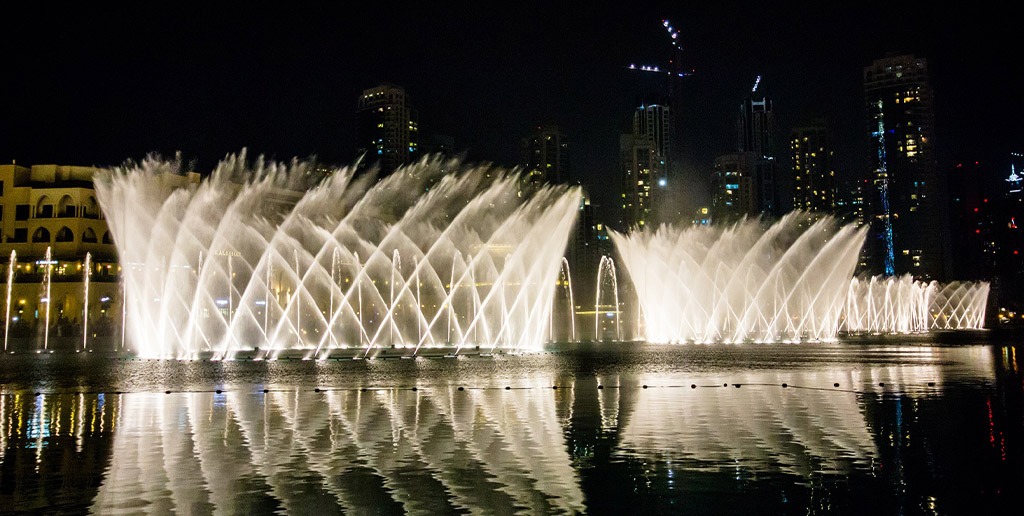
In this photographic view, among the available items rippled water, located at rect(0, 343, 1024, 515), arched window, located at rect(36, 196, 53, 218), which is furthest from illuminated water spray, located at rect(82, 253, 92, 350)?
rippled water, located at rect(0, 343, 1024, 515)

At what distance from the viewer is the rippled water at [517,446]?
13586 mm

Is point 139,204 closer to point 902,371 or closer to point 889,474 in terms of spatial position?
point 902,371

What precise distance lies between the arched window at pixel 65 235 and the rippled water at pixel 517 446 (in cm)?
7800

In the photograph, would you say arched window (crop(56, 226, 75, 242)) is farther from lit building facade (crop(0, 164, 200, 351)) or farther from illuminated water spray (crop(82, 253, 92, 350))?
illuminated water spray (crop(82, 253, 92, 350))

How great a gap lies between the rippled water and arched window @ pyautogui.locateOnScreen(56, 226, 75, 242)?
78.0 metres

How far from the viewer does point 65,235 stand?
352 ft

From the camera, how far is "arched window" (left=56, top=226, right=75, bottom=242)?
107 meters

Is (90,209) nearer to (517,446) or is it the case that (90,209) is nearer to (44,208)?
(44,208)

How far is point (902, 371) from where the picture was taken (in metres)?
43.4

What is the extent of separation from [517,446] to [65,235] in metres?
103

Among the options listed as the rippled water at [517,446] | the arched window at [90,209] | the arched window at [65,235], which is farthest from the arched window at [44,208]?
the rippled water at [517,446]

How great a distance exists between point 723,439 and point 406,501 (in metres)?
8.61

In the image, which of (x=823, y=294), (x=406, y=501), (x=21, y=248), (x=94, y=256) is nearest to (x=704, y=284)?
(x=823, y=294)

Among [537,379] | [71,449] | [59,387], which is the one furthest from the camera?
[537,379]
